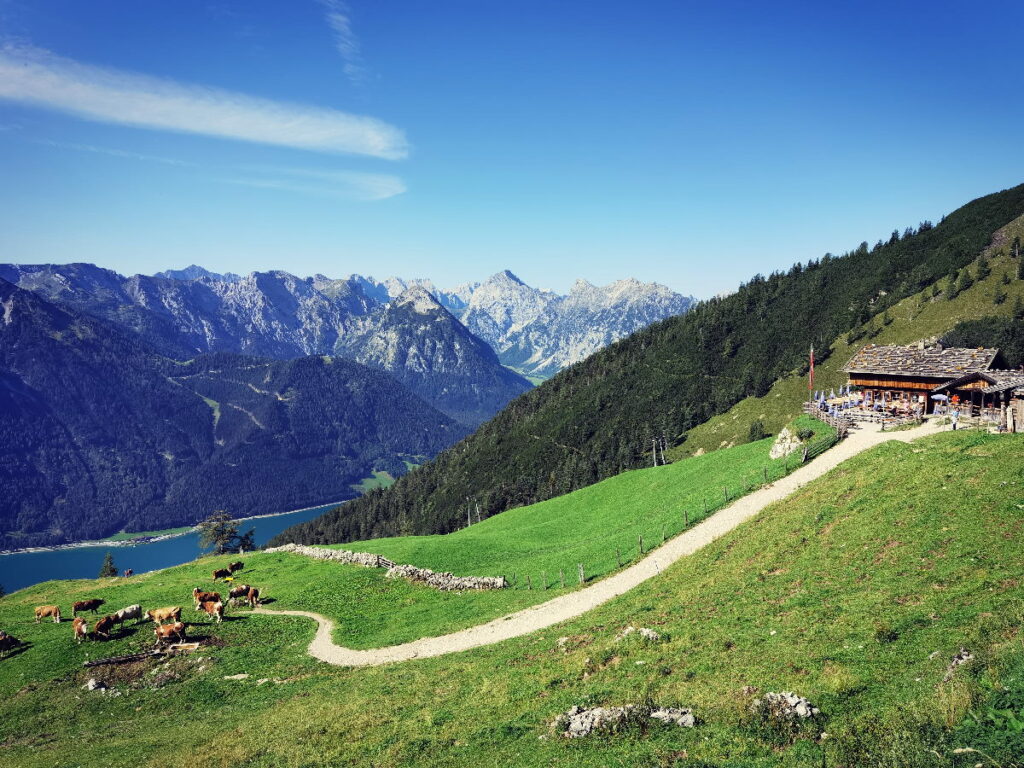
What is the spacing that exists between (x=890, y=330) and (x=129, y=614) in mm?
150021

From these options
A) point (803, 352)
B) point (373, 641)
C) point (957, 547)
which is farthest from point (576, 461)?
point (957, 547)

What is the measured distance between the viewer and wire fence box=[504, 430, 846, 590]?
46344mm

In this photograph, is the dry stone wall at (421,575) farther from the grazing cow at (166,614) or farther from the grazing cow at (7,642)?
the grazing cow at (7,642)

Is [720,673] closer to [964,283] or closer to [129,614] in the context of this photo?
[129,614]

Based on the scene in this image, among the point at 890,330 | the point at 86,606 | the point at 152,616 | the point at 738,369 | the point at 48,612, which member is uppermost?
the point at 890,330

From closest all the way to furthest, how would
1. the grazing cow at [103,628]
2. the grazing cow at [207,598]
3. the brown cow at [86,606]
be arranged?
the grazing cow at [103,628] < the grazing cow at [207,598] < the brown cow at [86,606]

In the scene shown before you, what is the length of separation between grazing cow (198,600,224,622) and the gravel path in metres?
3.78

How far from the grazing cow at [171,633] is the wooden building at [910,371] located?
70.8 m

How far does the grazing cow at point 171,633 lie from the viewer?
130 ft

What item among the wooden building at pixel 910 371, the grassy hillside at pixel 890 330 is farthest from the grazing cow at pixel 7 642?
the grassy hillside at pixel 890 330

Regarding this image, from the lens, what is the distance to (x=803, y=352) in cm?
16025

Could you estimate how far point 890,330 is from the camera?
136 m

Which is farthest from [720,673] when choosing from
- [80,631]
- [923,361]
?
[923,361]

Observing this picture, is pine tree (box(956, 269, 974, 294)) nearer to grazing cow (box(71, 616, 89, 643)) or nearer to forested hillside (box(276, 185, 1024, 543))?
forested hillside (box(276, 185, 1024, 543))
